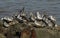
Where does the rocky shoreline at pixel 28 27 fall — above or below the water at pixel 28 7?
above

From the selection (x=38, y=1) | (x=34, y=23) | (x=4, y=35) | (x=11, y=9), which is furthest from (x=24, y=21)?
(x=38, y=1)

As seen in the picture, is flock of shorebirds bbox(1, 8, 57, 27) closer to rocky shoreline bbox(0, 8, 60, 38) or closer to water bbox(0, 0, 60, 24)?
rocky shoreline bbox(0, 8, 60, 38)

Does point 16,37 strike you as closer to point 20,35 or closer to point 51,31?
point 20,35

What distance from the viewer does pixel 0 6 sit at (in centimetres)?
1398

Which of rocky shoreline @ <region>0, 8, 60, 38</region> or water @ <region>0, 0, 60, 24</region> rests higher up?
rocky shoreline @ <region>0, 8, 60, 38</region>

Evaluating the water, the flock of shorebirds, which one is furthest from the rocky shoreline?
the water

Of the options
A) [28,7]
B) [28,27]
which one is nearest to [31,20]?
Answer: [28,27]

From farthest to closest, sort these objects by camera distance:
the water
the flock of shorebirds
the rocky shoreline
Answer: the water, the flock of shorebirds, the rocky shoreline

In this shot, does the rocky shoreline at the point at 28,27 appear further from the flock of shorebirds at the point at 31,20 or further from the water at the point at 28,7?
the water at the point at 28,7

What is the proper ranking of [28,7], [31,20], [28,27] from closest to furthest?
[28,27] → [31,20] → [28,7]

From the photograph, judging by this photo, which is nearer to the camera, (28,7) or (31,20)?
(31,20)

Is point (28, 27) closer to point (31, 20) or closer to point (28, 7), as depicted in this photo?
point (31, 20)

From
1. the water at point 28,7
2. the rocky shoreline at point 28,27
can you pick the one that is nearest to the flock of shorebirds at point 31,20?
the rocky shoreline at point 28,27

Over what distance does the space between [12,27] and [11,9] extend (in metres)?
7.18
